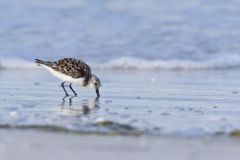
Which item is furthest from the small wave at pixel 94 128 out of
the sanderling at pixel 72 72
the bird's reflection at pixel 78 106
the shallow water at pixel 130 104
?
the sanderling at pixel 72 72

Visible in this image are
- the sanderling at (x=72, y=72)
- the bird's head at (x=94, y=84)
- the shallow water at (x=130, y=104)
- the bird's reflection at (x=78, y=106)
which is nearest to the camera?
the shallow water at (x=130, y=104)

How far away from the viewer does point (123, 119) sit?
728 cm

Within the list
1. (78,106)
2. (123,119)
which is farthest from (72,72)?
(123,119)

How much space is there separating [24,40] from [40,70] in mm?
1949

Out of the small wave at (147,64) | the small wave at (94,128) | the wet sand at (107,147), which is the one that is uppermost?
the small wave at (147,64)

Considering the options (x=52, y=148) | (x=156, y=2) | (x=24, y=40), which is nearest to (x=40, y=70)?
(x=24, y=40)

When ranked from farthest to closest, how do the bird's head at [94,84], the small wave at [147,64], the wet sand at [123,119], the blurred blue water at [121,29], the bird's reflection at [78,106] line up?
the blurred blue water at [121,29] → the small wave at [147,64] → the bird's head at [94,84] → the bird's reflection at [78,106] → the wet sand at [123,119]

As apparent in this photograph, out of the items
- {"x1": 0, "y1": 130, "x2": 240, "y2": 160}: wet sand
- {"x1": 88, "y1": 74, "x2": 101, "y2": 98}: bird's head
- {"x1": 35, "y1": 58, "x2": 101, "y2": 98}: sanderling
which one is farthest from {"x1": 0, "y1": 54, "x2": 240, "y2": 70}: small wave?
{"x1": 0, "y1": 130, "x2": 240, "y2": 160}: wet sand

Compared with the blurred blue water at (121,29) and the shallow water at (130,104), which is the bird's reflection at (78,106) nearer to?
the shallow water at (130,104)

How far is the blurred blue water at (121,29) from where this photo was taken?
13.3 m

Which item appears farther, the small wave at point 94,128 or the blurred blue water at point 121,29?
the blurred blue water at point 121,29

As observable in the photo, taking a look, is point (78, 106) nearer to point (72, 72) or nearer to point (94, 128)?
point (72, 72)

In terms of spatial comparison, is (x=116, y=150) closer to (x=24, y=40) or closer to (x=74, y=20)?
(x=24, y=40)

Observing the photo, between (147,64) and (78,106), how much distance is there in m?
4.22
